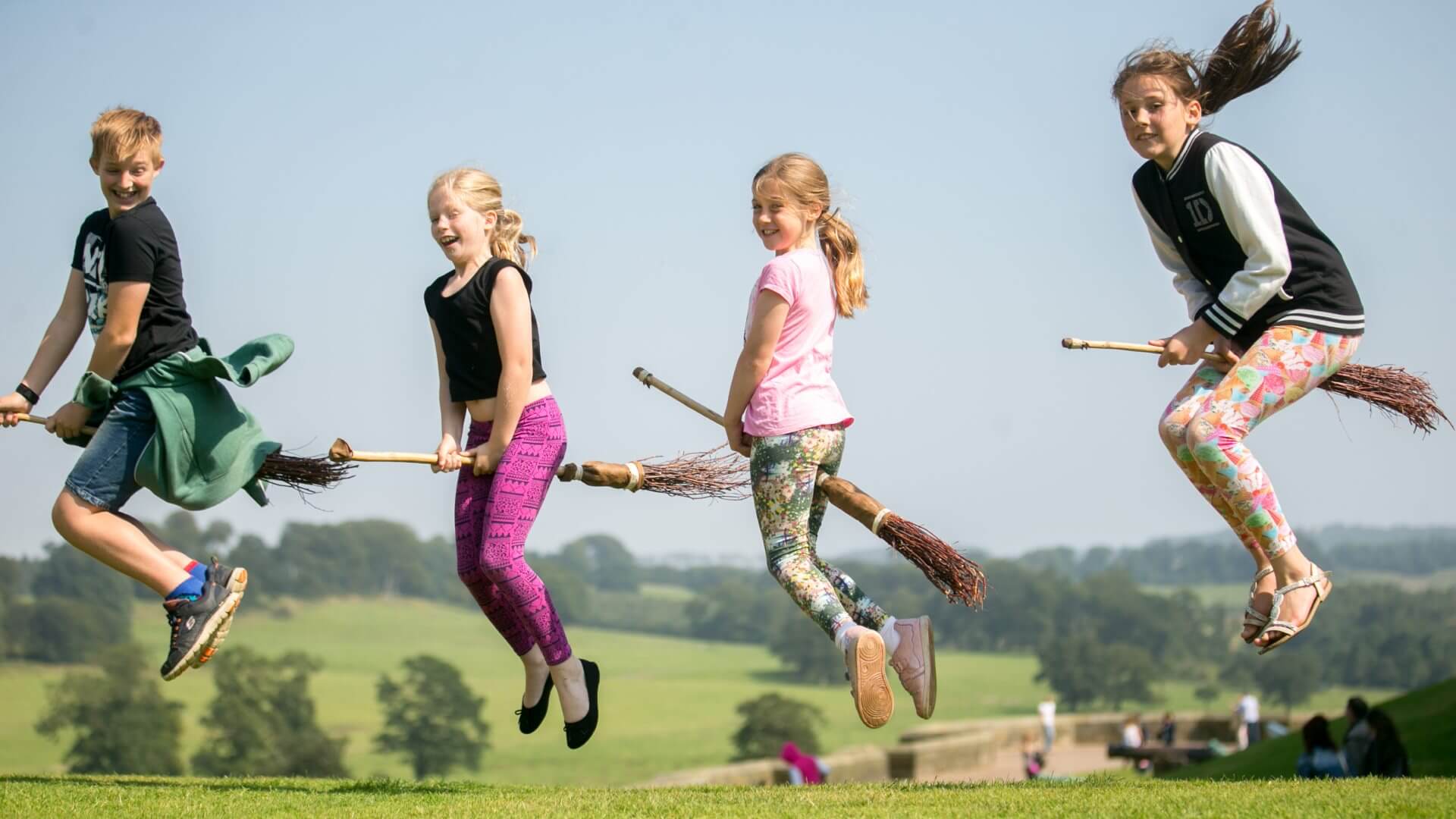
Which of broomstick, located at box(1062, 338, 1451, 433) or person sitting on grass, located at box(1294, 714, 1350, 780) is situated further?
person sitting on grass, located at box(1294, 714, 1350, 780)

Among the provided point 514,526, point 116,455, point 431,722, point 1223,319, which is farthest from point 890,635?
point 431,722

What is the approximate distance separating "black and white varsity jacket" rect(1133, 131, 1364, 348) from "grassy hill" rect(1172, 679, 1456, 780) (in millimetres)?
7012

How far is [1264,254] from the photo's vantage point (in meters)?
5.85

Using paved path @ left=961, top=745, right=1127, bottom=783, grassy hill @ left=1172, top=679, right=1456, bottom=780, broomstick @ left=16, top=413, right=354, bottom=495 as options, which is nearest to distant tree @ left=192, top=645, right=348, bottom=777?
paved path @ left=961, top=745, right=1127, bottom=783

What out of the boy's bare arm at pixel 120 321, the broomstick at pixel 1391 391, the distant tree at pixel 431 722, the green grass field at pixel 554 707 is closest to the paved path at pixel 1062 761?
the broomstick at pixel 1391 391

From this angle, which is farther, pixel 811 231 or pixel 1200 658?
pixel 1200 658

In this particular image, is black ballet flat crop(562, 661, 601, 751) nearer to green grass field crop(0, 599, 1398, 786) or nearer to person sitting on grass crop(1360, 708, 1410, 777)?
person sitting on grass crop(1360, 708, 1410, 777)

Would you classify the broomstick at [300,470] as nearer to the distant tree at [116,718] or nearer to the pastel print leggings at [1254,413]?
the pastel print leggings at [1254,413]

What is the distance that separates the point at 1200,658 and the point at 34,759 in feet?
263

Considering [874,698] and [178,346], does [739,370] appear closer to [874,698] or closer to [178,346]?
[874,698]

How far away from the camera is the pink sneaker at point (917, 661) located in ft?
20.1

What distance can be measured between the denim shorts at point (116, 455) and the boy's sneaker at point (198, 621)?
0.50m

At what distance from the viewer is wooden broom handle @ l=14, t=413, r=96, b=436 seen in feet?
21.1

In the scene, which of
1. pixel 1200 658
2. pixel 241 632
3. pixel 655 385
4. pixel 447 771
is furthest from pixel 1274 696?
pixel 655 385
